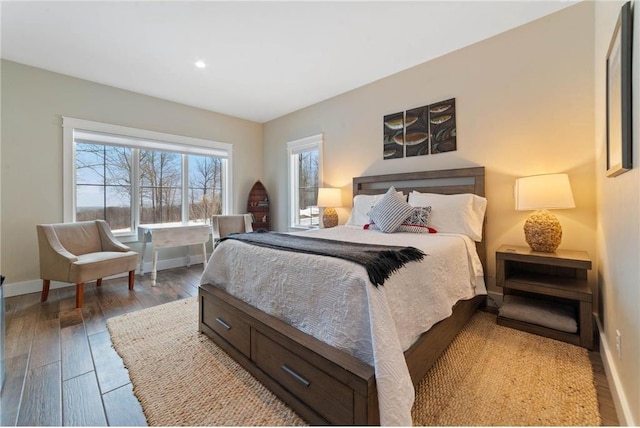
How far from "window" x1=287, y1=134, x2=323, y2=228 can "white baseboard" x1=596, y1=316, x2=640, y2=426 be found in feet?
11.2

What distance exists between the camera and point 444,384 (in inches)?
58.6

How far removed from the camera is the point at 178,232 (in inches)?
139

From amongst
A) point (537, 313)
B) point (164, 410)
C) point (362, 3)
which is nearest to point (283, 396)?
point (164, 410)

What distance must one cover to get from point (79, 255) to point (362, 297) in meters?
3.45

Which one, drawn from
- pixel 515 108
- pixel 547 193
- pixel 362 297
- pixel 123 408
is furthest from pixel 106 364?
pixel 515 108

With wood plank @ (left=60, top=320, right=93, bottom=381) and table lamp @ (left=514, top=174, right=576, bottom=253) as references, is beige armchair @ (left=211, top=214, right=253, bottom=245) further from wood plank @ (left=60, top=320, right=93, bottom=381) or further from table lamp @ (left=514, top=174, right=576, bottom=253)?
table lamp @ (left=514, top=174, right=576, bottom=253)

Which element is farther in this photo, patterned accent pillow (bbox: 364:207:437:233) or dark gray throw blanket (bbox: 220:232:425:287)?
patterned accent pillow (bbox: 364:207:437:233)

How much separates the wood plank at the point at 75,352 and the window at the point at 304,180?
10.3 ft

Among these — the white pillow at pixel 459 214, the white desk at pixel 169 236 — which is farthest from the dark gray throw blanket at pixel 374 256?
the white desk at pixel 169 236

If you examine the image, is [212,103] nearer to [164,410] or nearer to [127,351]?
[127,351]

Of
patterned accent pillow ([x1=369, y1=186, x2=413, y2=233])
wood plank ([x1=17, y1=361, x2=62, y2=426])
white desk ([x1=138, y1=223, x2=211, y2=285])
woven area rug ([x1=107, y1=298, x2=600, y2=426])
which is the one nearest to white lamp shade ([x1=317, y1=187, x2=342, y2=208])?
patterned accent pillow ([x1=369, y1=186, x2=413, y2=233])

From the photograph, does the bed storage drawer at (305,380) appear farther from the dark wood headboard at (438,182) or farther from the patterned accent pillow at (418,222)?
the dark wood headboard at (438,182)

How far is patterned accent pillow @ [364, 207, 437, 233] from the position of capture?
8.20 ft

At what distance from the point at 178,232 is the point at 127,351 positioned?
1897mm
